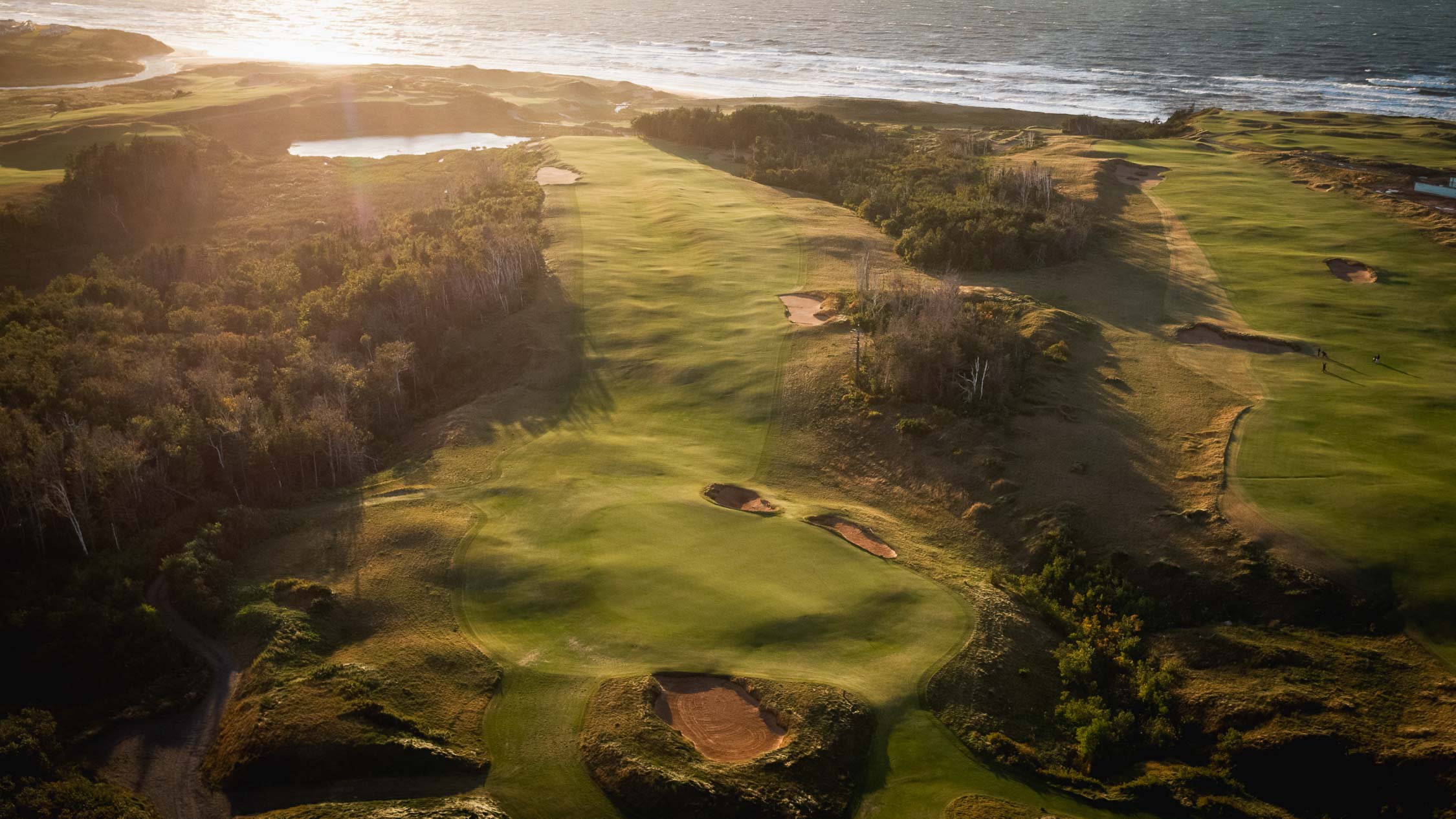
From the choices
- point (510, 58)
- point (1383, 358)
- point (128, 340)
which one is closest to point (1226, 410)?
point (1383, 358)

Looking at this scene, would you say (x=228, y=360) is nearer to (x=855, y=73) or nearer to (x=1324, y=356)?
(x=1324, y=356)

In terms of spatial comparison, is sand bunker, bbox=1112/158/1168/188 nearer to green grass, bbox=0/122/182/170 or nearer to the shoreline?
the shoreline

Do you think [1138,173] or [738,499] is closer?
[738,499]

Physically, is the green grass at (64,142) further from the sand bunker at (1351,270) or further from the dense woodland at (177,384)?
the sand bunker at (1351,270)

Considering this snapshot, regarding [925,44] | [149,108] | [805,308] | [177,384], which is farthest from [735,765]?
[925,44]

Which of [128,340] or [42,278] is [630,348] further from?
[42,278]

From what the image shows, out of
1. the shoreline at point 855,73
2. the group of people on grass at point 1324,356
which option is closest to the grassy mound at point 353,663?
the group of people on grass at point 1324,356
